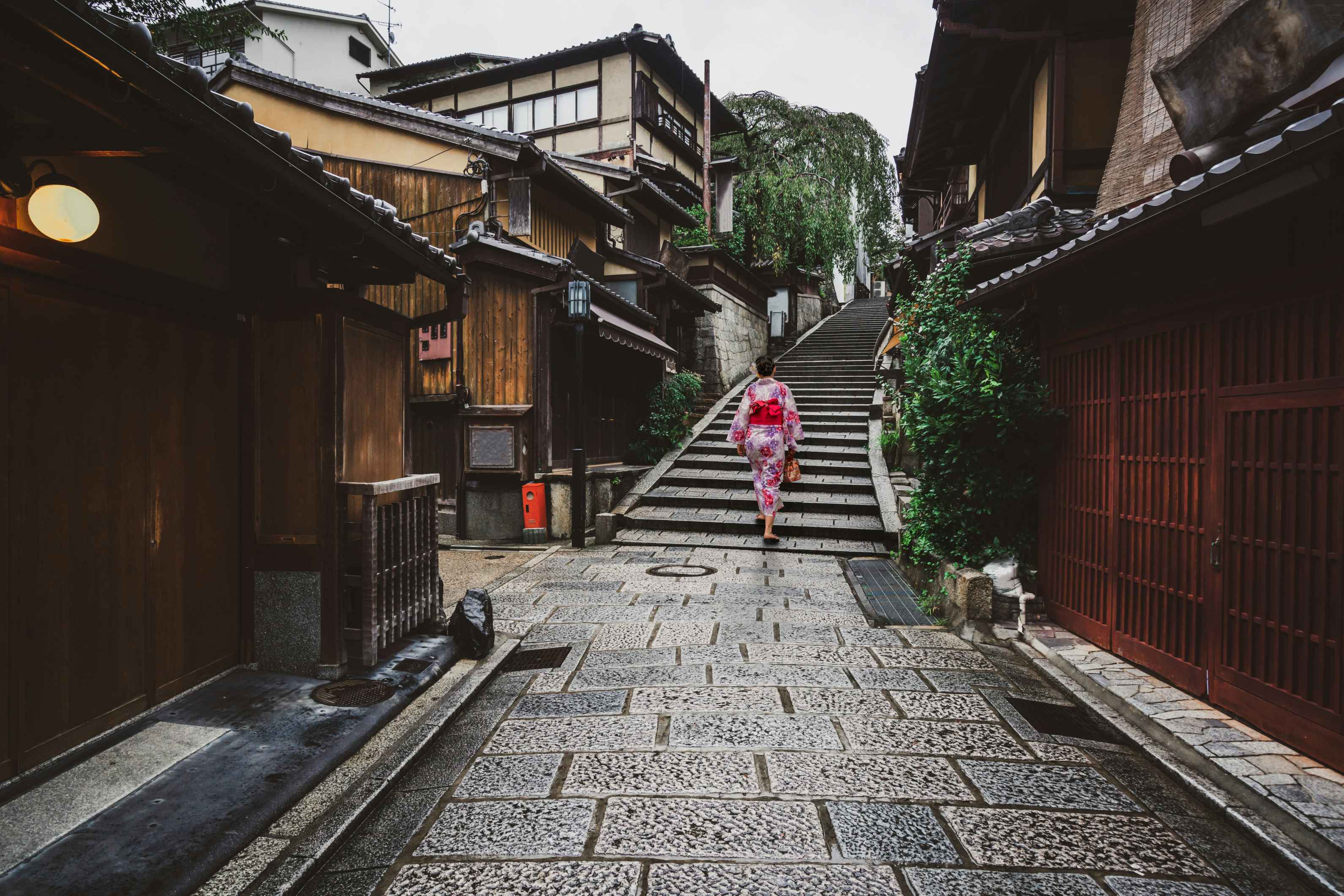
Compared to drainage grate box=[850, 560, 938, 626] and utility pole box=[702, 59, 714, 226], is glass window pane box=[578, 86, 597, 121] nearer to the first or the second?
utility pole box=[702, 59, 714, 226]

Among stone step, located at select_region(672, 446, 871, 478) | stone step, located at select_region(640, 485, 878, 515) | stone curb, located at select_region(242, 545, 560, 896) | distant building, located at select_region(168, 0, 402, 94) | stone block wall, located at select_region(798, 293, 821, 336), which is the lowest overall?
stone curb, located at select_region(242, 545, 560, 896)

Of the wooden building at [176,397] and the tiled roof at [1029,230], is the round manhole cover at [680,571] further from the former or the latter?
the tiled roof at [1029,230]

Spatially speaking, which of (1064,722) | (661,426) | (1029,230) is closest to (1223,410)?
(1064,722)

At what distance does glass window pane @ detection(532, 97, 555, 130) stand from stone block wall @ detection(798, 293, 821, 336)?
1342 centimetres

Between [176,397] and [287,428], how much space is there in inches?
29.5

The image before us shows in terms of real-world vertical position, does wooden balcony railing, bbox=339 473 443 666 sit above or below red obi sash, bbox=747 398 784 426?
below

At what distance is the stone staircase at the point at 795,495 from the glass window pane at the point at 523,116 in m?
11.5

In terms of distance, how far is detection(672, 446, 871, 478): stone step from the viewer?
14.3 m

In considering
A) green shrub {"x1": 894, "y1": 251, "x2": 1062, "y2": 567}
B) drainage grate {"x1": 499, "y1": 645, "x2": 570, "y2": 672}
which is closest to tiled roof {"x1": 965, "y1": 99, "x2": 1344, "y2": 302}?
green shrub {"x1": 894, "y1": 251, "x2": 1062, "y2": 567}

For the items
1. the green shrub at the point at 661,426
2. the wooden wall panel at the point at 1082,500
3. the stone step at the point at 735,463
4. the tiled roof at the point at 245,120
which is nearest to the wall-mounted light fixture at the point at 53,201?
the tiled roof at the point at 245,120

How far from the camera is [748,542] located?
11266 mm

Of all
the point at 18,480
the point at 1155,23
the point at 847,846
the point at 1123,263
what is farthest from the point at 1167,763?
the point at 1155,23

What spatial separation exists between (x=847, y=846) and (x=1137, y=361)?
4.45 m

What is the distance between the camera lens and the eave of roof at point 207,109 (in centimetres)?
256
